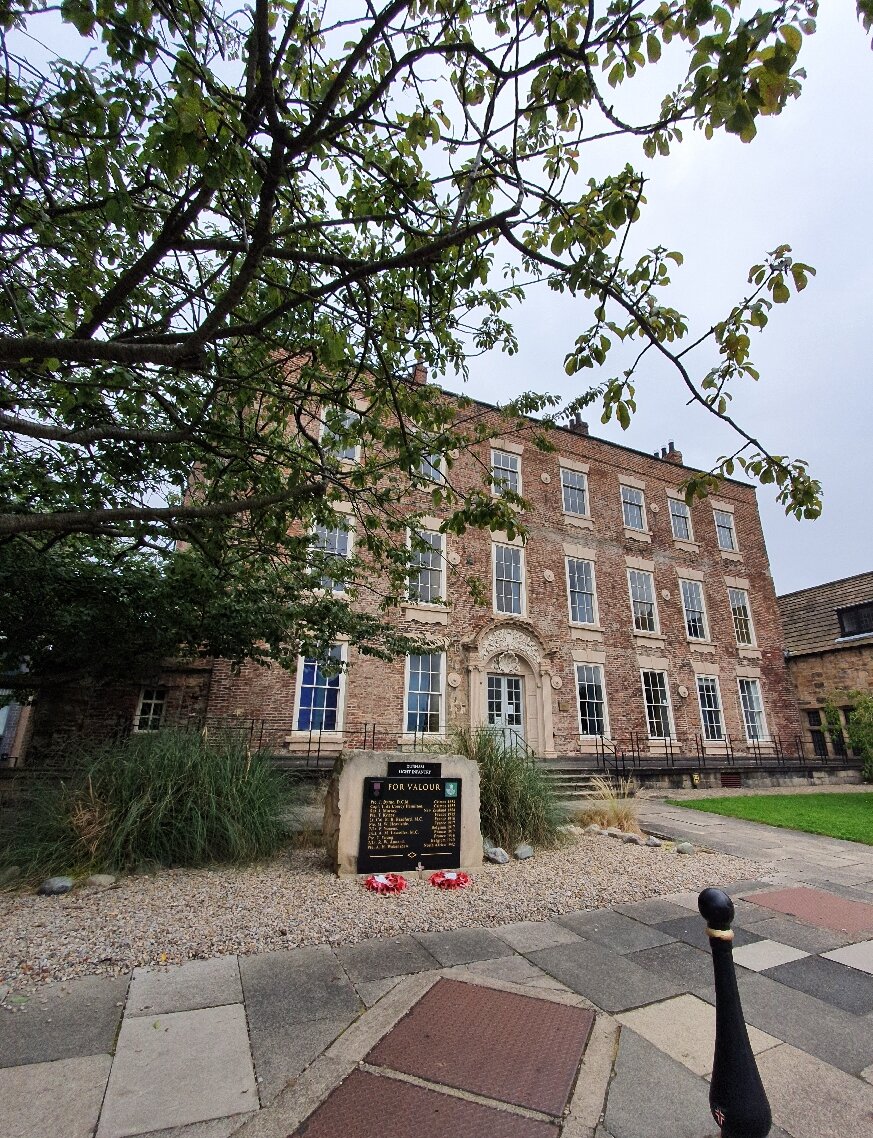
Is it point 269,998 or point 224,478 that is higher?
point 224,478

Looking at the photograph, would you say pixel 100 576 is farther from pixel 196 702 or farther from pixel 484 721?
pixel 484 721

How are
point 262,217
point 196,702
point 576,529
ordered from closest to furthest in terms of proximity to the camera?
point 262,217 → point 196,702 → point 576,529

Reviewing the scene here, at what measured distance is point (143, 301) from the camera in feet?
16.8

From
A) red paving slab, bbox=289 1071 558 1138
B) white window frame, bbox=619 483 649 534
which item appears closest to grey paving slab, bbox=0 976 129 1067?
red paving slab, bbox=289 1071 558 1138

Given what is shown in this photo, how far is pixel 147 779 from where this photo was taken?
6.14 m

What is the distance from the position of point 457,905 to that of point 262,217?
546cm

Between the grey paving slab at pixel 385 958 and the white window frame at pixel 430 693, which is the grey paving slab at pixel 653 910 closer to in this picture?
the grey paving slab at pixel 385 958

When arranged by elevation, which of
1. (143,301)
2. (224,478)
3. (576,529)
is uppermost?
(576,529)

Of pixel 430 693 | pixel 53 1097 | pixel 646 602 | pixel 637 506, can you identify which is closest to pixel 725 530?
pixel 637 506

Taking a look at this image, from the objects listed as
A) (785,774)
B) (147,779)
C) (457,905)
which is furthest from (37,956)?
(785,774)

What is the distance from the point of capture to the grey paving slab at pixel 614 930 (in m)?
4.21

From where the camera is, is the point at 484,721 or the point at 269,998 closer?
the point at 269,998

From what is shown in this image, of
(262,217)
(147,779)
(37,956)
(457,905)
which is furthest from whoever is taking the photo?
(147,779)

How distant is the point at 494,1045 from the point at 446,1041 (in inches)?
9.3
